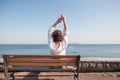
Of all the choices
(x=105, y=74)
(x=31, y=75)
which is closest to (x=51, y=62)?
(x=31, y=75)

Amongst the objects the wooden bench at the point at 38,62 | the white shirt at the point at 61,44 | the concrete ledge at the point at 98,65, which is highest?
the white shirt at the point at 61,44

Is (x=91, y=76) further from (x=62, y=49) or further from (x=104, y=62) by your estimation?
(x=62, y=49)

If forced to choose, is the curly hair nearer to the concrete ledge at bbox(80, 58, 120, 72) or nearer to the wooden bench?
the wooden bench

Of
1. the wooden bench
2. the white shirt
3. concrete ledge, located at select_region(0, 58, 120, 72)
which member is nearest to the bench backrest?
the wooden bench

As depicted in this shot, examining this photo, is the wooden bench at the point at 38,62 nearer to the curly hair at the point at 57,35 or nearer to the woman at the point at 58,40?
the woman at the point at 58,40

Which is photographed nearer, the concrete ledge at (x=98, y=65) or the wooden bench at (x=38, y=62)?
the wooden bench at (x=38, y=62)

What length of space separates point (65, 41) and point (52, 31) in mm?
436

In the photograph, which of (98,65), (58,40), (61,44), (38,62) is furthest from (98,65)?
(38,62)

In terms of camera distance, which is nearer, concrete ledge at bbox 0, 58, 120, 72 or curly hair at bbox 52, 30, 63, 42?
curly hair at bbox 52, 30, 63, 42

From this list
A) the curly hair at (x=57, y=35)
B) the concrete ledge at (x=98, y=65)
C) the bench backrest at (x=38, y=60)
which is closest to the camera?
the bench backrest at (x=38, y=60)

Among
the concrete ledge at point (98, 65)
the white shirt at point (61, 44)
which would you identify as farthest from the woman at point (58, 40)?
the concrete ledge at point (98, 65)

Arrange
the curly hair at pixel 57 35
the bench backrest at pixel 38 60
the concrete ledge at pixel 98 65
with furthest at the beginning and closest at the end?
the concrete ledge at pixel 98 65 < the curly hair at pixel 57 35 < the bench backrest at pixel 38 60

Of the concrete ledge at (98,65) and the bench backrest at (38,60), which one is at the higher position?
the bench backrest at (38,60)

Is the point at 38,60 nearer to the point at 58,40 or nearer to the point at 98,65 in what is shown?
the point at 58,40
